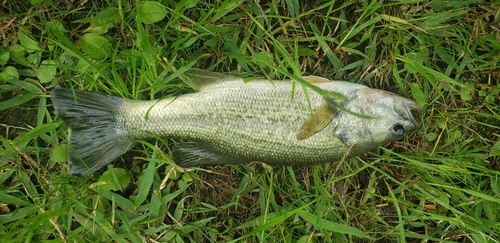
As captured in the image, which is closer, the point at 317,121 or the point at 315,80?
the point at 317,121

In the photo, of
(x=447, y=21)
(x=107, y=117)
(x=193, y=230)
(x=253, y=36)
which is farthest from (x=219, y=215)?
(x=447, y=21)

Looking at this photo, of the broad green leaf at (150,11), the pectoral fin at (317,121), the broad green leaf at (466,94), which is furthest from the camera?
the broad green leaf at (466,94)

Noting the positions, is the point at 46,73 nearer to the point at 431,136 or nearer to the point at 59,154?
the point at 59,154

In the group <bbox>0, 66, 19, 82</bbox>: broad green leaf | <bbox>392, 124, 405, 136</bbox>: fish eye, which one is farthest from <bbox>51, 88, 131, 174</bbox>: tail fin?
<bbox>392, 124, 405, 136</bbox>: fish eye

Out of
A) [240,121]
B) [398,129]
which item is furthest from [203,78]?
[398,129]

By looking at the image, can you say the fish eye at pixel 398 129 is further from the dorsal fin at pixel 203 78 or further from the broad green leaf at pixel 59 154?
the broad green leaf at pixel 59 154

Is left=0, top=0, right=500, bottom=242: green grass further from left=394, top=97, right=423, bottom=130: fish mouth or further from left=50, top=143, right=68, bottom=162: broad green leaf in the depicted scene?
left=394, top=97, right=423, bottom=130: fish mouth

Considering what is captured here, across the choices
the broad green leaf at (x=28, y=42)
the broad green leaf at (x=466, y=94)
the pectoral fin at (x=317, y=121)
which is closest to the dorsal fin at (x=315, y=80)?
the pectoral fin at (x=317, y=121)
